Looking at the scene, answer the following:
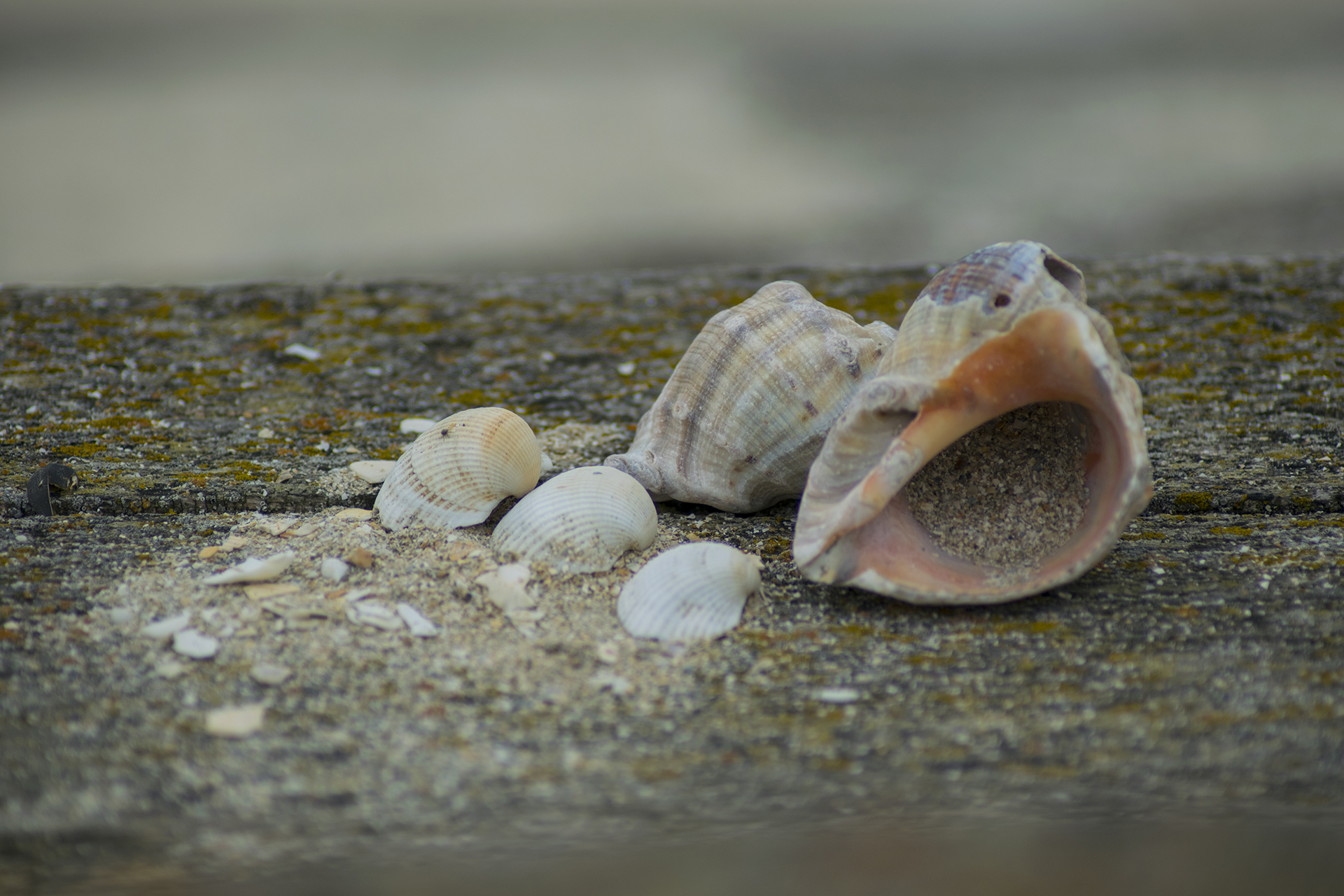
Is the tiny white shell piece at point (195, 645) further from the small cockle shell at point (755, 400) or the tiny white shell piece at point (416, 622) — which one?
the small cockle shell at point (755, 400)

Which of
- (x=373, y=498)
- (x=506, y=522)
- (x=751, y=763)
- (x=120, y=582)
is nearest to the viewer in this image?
(x=751, y=763)

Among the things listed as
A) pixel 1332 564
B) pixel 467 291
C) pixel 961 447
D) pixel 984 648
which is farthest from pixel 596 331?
pixel 1332 564

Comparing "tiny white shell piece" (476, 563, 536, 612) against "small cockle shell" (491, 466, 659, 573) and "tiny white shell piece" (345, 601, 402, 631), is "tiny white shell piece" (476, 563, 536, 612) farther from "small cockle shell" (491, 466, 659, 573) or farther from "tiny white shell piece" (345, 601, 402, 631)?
"tiny white shell piece" (345, 601, 402, 631)

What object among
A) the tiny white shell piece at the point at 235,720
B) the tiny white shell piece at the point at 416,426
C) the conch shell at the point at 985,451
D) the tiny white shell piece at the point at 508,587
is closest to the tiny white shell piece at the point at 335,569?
the tiny white shell piece at the point at 508,587

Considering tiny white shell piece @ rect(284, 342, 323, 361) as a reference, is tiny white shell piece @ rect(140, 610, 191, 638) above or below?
below

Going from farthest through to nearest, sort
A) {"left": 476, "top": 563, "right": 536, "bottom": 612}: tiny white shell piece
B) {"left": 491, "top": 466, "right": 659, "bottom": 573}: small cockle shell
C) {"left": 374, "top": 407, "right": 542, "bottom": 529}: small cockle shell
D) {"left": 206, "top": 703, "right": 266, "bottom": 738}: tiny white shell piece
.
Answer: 1. {"left": 374, "top": 407, "right": 542, "bottom": 529}: small cockle shell
2. {"left": 491, "top": 466, "right": 659, "bottom": 573}: small cockle shell
3. {"left": 476, "top": 563, "right": 536, "bottom": 612}: tiny white shell piece
4. {"left": 206, "top": 703, "right": 266, "bottom": 738}: tiny white shell piece

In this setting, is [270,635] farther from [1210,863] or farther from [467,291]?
[467,291]

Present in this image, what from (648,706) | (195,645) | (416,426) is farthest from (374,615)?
(416,426)

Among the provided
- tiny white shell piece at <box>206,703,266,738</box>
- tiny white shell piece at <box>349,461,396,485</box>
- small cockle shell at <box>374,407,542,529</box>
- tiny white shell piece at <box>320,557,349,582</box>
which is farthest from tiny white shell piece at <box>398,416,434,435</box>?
tiny white shell piece at <box>206,703,266,738</box>
